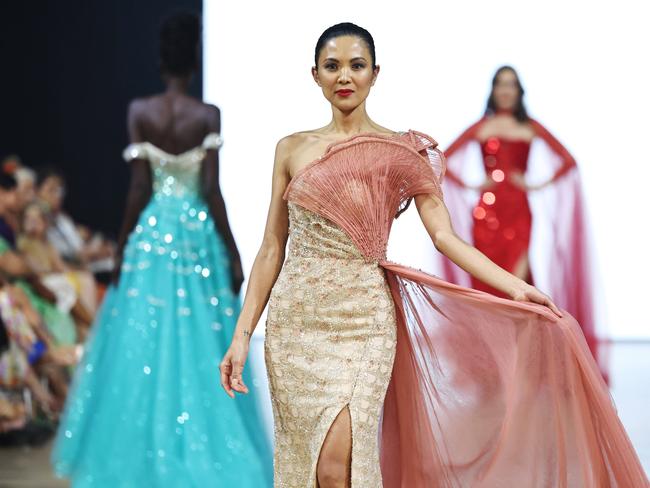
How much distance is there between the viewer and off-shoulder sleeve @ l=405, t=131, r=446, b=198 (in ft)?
9.77

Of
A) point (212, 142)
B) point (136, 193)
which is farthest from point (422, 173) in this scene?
point (136, 193)

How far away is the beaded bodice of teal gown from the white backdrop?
228cm

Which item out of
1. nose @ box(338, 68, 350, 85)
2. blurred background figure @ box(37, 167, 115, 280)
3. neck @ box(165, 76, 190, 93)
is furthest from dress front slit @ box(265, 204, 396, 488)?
blurred background figure @ box(37, 167, 115, 280)

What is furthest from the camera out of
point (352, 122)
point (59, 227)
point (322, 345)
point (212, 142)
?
point (59, 227)

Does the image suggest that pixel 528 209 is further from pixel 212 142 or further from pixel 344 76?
pixel 344 76

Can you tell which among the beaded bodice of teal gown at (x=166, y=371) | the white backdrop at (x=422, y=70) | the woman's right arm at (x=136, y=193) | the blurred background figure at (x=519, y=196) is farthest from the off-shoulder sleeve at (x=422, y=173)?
the white backdrop at (x=422, y=70)

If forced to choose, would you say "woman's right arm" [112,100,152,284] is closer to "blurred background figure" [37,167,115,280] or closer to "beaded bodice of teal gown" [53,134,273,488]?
"beaded bodice of teal gown" [53,134,273,488]

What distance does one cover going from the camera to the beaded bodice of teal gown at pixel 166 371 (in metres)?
4.47

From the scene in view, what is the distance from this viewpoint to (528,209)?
5.90 m

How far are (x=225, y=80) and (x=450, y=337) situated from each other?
180 inches

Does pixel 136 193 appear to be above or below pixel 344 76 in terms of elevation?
below

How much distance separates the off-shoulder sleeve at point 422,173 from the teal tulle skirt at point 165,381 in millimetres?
1765
